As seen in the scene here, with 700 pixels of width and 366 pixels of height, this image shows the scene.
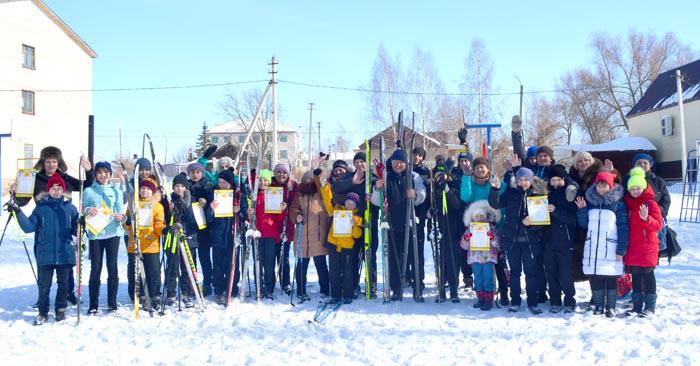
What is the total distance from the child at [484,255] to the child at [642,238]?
1350 millimetres

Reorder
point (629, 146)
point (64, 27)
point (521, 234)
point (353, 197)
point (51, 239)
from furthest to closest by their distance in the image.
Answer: point (629, 146) → point (64, 27) → point (353, 197) → point (521, 234) → point (51, 239)

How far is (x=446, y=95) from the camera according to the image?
3009 cm

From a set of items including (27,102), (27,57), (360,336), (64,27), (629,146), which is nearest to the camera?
(360,336)

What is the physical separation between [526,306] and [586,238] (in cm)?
105

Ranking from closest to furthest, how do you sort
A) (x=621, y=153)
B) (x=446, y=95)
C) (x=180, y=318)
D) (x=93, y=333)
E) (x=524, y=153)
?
(x=93, y=333)
(x=180, y=318)
(x=524, y=153)
(x=446, y=95)
(x=621, y=153)

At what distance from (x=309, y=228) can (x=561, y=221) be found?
2913 mm

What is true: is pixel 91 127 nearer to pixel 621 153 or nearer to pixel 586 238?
pixel 586 238

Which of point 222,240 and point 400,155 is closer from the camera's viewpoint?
point 400,155

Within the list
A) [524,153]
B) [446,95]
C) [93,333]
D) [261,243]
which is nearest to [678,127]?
[446,95]

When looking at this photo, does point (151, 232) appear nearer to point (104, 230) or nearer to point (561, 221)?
point (104, 230)

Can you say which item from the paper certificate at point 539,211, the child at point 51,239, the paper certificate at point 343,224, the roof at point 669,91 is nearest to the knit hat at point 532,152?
the paper certificate at point 539,211

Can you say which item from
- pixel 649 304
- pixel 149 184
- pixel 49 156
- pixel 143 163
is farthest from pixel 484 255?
pixel 49 156

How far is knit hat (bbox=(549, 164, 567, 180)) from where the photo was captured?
578 cm

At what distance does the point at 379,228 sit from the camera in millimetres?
6652
